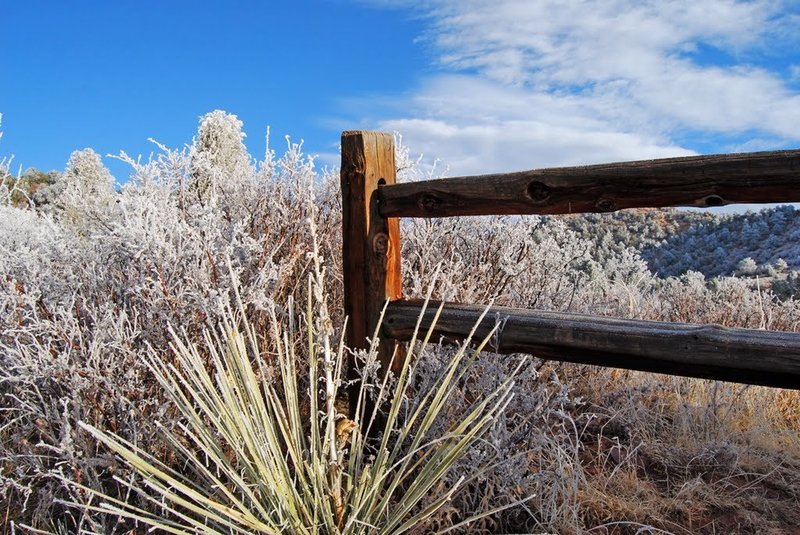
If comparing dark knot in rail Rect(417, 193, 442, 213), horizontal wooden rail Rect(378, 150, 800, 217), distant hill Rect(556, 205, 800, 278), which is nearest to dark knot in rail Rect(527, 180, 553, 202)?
horizontal wooden rail Rect(378, 150, 800, 217)

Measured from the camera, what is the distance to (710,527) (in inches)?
125

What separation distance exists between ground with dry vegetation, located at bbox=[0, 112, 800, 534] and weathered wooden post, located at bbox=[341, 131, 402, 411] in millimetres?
305

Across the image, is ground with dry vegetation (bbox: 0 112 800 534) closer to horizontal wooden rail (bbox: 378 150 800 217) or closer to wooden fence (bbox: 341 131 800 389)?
wooden fence (bbox: 341 131 800 389)

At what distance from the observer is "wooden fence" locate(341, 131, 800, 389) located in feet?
8.21

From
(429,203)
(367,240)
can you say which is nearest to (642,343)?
(429,203)

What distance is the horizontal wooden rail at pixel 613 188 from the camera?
8.16 ft

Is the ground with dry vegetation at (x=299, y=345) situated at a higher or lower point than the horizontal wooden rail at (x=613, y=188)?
lower

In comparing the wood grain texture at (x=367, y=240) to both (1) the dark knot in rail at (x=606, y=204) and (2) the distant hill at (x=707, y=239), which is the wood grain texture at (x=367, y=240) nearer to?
(1) the dark knot in rail at (x=606, y=204)

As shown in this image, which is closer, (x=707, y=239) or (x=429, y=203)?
(x=429, y=203)

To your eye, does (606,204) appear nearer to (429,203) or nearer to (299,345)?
(429,203)

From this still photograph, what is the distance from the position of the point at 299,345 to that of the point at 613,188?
6.99 feet

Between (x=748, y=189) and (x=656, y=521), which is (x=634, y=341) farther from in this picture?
(x=656, y=521)

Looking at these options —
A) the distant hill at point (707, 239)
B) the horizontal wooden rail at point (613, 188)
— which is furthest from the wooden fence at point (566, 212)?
the distant hill at point (707, 239)

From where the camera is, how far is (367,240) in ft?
11.2
